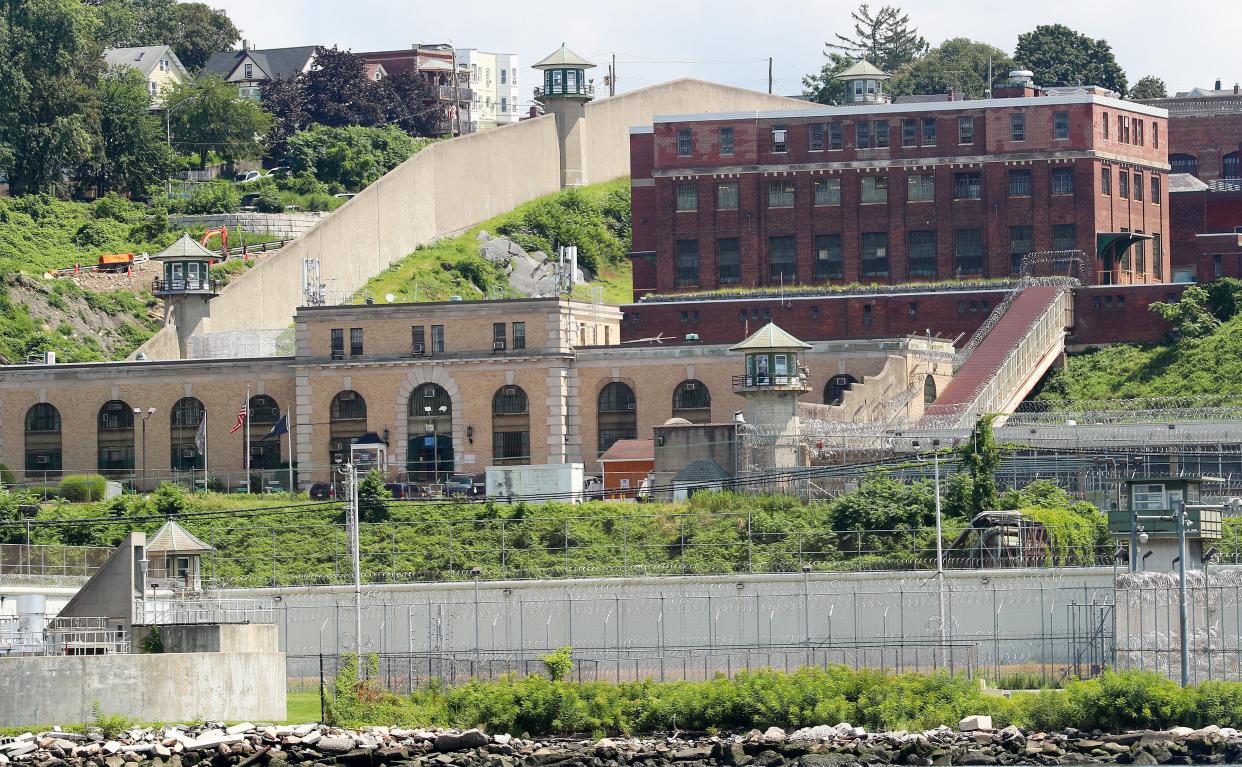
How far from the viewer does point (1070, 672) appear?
75.1m

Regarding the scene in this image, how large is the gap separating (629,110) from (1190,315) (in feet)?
170

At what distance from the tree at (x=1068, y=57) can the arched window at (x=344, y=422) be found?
71.1m

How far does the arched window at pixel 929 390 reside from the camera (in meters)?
111

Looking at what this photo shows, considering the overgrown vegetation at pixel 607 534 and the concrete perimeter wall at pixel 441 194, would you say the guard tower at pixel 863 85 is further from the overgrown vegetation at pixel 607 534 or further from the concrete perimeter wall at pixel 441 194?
the overgrown vegetation at pixel 607 534

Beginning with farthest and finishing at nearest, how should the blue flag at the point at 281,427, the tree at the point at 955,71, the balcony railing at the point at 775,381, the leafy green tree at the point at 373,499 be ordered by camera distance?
the tree at the point at 955,71, the blue flag at the point at 281,427, the balcony railing at the point at 775,381, the leafy green tree at the point at 373,499

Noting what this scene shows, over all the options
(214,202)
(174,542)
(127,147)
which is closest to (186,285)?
(214,202)

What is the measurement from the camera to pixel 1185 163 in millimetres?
151875

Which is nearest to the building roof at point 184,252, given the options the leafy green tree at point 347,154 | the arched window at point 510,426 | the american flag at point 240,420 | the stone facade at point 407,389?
the stone facade at point 407,389

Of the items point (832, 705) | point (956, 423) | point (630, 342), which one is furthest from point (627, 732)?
point (630, 342)

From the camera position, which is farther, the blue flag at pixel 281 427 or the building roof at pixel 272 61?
the building roof at pixel 272 61

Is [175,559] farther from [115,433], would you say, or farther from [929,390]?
[929,390]

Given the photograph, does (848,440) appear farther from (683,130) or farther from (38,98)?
(38,98)

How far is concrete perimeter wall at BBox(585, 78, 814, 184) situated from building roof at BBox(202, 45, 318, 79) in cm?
2461

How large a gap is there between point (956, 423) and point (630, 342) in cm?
1969
